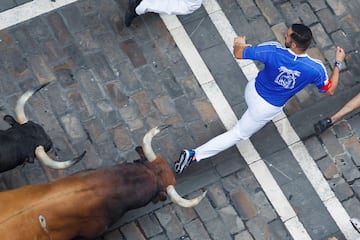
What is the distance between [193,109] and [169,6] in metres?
1.51

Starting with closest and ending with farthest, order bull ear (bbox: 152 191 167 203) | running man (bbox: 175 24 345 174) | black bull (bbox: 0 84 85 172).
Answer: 1. running man (bbox: 175 24 345 174)
2. black bull (bbox: 0 84 85 172)
3. bull ear (bbox: 152 191 167 203)

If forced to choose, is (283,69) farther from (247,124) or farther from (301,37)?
(247,124)

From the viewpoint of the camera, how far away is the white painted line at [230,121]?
9.48 meters

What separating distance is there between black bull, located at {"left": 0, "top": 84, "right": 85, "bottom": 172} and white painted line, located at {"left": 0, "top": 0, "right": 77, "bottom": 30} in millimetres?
2210

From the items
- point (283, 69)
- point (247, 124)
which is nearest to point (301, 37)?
point (283, 69)

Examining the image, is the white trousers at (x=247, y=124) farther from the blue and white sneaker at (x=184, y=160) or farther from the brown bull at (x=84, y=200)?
the brown bull at (x=84, y=200)

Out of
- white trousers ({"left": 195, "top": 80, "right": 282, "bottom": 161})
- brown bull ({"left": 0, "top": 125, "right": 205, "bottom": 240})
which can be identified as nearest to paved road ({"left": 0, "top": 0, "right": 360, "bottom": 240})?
white trousers ({"left": 195, "top": 80, "right": 282, "bottom": 161})

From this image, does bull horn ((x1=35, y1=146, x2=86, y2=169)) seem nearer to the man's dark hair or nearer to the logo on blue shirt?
the logo on blue shirt

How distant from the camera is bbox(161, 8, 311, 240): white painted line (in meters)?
9.48

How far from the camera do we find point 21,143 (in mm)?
8227

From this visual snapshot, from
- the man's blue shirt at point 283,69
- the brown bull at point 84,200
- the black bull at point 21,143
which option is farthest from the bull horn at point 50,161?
the man's blue shirt at point 283,69

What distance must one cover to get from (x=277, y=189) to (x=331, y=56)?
7.55 ft

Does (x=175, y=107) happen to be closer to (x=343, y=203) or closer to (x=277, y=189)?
(x=277, y=189)

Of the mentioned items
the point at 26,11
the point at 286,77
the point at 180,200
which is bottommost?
the point at 180,200
